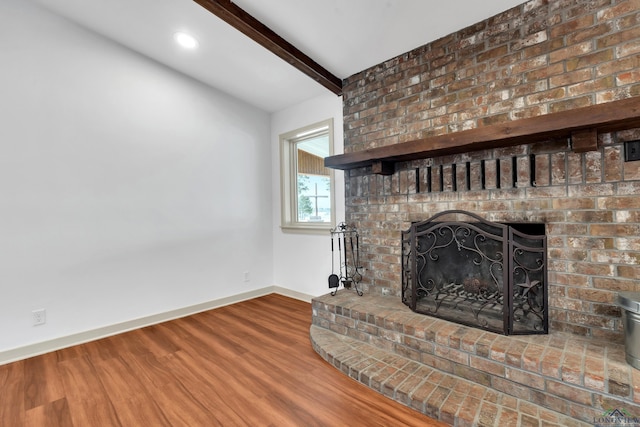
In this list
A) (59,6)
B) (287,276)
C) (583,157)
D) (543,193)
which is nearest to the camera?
(583,157)

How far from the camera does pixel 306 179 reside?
3.88 meters

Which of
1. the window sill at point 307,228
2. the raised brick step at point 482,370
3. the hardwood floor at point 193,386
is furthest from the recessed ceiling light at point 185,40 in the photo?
the raised brick step at point 482,370

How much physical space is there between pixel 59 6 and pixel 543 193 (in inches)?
165

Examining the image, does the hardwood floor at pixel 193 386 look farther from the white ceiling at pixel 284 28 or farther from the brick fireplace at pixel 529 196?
the white ceiling at pixel 284 28

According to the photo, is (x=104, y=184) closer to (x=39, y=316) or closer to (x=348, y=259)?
(x=39, y=316)

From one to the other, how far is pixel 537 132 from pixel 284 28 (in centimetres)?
211

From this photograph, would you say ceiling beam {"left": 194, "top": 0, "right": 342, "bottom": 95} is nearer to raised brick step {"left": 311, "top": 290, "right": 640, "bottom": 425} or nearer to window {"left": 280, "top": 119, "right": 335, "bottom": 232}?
window {"left": 280, "top": 119, "right": 335, "bottom": 232}

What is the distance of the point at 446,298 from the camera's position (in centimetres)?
234

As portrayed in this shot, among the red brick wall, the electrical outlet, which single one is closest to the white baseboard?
the electrical outlet

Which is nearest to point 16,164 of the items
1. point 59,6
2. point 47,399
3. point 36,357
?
point 59,6

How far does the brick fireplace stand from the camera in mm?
1511

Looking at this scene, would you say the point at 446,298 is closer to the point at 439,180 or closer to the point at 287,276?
the point at 439,180

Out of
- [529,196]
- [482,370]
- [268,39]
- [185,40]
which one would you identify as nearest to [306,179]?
[268,39]

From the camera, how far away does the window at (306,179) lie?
3594mm
